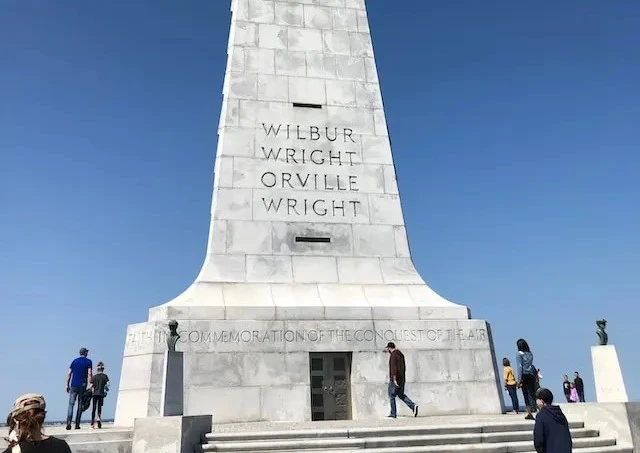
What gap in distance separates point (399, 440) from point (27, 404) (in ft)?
22.5

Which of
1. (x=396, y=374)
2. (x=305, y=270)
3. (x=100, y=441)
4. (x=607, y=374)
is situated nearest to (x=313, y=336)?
(x=305, y=270)

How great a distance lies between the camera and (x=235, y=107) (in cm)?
1549

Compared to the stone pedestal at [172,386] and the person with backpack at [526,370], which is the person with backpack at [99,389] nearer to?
the stone pedestal at [172,386]

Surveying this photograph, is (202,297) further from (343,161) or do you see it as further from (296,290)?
(343,161)

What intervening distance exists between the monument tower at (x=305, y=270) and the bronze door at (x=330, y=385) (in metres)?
0.03

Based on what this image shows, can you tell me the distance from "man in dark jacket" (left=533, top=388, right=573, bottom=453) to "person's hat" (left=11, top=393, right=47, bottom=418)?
195 inches

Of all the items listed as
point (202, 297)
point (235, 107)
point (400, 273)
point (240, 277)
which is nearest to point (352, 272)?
point (400, 273)

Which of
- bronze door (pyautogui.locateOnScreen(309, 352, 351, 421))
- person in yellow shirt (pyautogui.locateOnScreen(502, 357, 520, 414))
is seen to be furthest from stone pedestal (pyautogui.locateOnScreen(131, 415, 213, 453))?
person in yellow shirt (pyautogui.locateOnScreen(502, 357, 520, 414))

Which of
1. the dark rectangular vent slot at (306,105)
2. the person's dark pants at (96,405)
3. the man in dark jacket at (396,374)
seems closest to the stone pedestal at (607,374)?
the man in dark jacket at (396,374)

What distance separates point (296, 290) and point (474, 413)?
5.04 m

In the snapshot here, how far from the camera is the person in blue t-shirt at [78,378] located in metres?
11.4

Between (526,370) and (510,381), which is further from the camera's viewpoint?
(510,381)

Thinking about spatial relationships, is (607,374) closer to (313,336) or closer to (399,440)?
(399,440)

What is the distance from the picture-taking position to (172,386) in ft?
31.2
